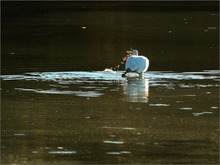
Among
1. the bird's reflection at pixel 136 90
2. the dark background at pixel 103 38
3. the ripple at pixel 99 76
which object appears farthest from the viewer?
the dark background at pixel 103 38

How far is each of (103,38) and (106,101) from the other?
16.0 meters

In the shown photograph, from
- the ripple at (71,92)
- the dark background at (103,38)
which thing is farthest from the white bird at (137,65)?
the ripple at (71,92)

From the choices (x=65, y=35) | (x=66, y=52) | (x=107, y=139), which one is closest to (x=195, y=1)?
(x=65, y=35)

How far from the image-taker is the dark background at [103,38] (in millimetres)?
21562

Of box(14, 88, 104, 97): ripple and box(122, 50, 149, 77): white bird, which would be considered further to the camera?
box(122, 50, 149, 77): white bird

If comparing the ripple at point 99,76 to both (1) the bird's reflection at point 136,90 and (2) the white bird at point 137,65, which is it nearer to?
(2) the white bird at point 137,65

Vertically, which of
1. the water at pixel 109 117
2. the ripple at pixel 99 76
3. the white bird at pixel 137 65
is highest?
the white bird at pixel 137 65

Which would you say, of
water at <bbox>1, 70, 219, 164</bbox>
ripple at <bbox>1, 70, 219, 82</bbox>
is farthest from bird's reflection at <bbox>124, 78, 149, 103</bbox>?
ripple at <bbox>1, 70, 219, 82</bbox>

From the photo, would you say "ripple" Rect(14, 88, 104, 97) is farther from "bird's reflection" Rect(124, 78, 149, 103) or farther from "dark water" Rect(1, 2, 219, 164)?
"bird's reflection" Rect(124, 78, 149, 103)

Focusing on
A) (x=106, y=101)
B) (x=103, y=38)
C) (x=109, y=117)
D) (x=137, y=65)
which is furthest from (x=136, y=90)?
(x=103, y=38)

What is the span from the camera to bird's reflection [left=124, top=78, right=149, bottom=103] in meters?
15.4

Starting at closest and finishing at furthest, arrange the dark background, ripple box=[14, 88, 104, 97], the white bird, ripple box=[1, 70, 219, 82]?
ripple box=[14, 88, 104, 97] < ripple box=[1, 70, 219, 82] < the white bird < the dark background

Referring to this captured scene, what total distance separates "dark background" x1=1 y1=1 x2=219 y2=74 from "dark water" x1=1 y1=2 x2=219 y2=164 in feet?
0.12

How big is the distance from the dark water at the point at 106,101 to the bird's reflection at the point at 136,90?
16 millimetres
